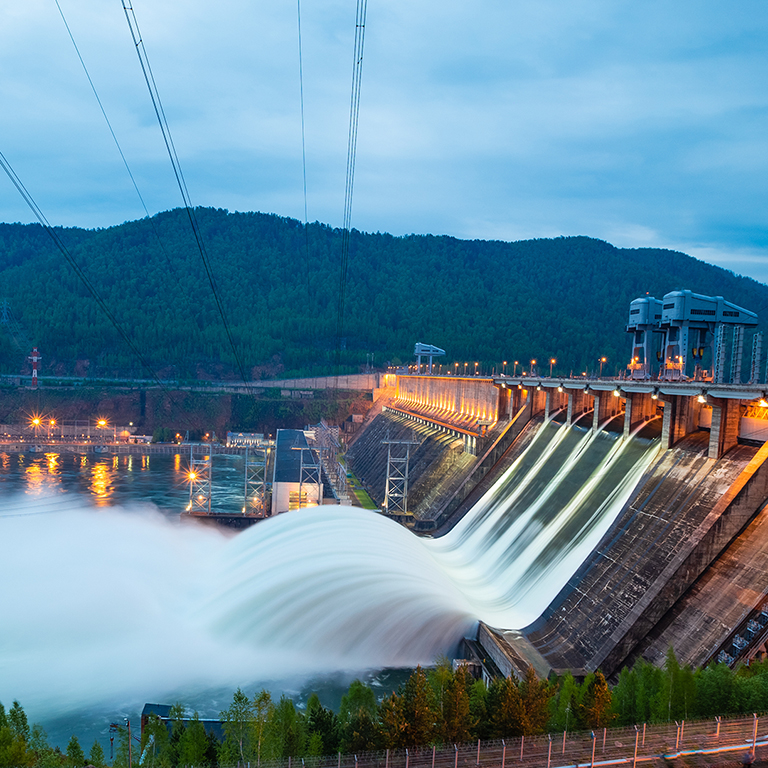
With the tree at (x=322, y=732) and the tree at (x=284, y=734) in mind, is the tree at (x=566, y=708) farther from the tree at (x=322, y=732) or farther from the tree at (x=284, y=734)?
the tree at (x=284, y=734)

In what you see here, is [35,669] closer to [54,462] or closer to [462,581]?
[462,581]

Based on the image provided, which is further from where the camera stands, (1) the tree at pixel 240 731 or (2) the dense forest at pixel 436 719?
(1) the tree at pixel 240 731

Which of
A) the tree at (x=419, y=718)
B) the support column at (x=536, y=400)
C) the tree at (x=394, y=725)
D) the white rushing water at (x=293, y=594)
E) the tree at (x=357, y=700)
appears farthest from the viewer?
the support column at (x=536, y=400)

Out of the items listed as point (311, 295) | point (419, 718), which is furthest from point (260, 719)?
point (311, 295)

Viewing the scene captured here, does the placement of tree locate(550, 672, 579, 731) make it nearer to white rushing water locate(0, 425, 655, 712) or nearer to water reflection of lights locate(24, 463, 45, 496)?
white rushing water locate(0, 425, 655, 712)

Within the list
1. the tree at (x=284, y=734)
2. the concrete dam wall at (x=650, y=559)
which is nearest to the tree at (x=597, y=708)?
the concrete dam wall at (x=650, y=559)
